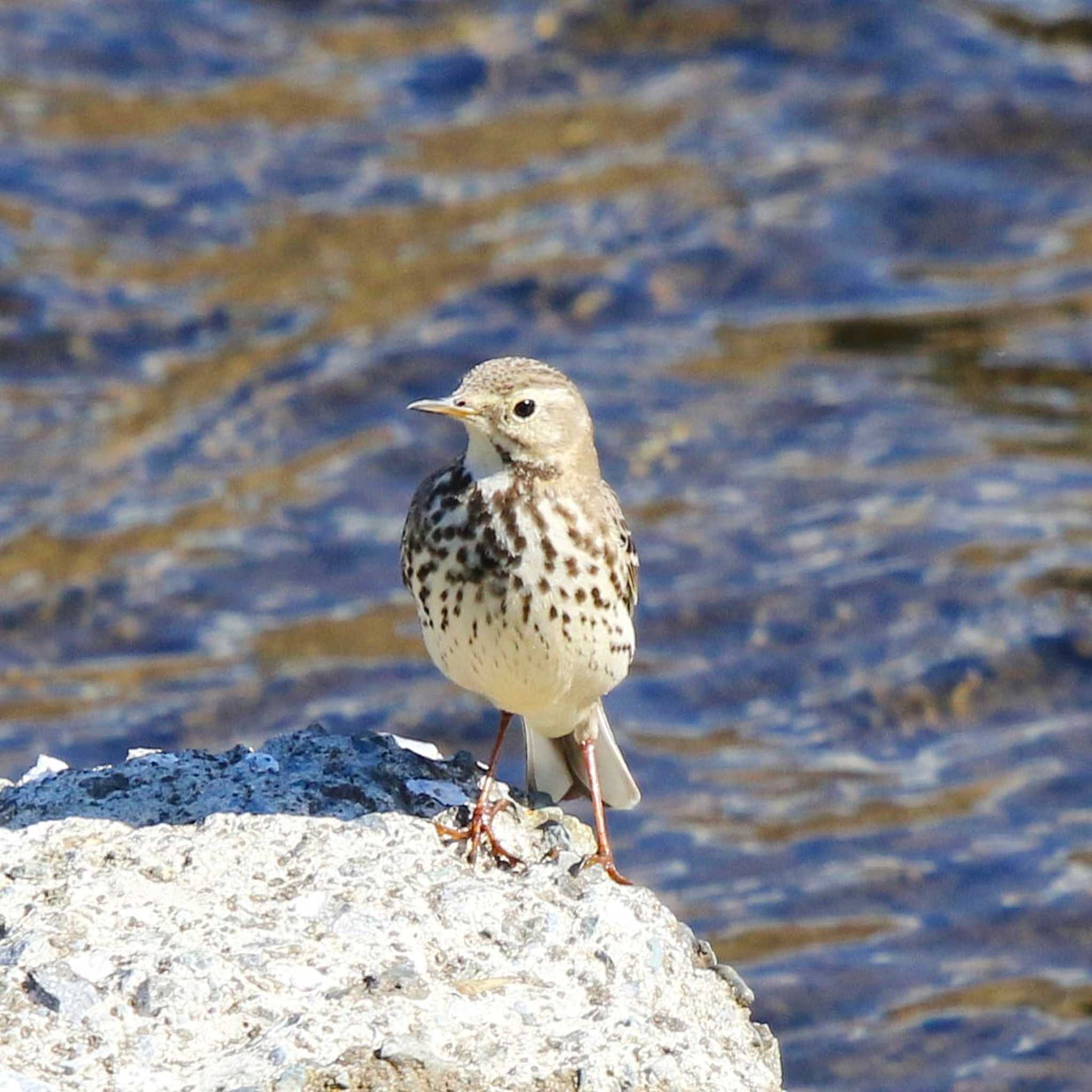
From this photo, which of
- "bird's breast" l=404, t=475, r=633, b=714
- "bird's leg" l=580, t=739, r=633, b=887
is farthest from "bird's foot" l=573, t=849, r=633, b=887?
"bird's breast" l=404, t=475, r=633, b=714

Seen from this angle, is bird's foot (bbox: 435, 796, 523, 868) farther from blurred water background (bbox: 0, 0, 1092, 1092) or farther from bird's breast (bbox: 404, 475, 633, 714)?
blurred water background (bbox: 0, 0, 1092, 1092)

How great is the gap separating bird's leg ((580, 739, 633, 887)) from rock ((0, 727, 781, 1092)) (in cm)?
7

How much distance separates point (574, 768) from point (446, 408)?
5.11 ft

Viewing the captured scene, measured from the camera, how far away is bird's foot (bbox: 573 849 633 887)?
6.32 m

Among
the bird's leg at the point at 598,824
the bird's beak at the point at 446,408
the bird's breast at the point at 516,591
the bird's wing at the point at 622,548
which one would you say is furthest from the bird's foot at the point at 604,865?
the bird's beak at the point at 446,408

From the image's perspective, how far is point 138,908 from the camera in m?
5.78

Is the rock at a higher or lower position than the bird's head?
lower

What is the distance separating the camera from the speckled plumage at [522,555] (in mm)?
6547

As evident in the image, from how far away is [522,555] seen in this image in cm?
655

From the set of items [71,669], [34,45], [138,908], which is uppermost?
[138,908]

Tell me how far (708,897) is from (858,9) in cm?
1010

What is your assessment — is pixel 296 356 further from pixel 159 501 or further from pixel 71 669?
pixel 71 669

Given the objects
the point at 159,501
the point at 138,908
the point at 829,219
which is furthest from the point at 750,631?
the point at 138,908

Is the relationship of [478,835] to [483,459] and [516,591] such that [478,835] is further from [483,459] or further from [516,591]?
[483,459]
